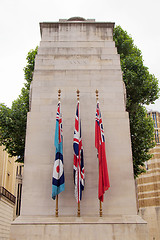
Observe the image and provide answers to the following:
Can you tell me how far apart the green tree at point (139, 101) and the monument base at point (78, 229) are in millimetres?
8639

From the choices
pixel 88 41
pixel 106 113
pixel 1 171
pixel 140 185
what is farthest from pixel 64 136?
pixel 140 185

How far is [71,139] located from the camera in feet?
32.7

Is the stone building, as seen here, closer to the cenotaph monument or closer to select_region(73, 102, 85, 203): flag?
the cenotaph monument

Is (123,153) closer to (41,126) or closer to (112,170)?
(112,170)

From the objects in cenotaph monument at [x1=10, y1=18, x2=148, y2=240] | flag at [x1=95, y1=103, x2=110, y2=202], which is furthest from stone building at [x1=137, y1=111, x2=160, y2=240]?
flag at [x1=95, y1=103, x2=110, y2=202]

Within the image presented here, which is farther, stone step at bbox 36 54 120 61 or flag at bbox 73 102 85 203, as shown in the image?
stone step at bbox 36 54 120 61

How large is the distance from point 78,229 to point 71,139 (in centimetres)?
338

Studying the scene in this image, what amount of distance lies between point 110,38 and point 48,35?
320cm

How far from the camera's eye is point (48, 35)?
502 inches

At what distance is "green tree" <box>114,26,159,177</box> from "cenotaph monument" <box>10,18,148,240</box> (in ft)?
16.9

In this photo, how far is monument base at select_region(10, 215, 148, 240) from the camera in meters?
7.99

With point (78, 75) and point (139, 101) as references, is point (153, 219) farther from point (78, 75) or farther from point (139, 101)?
point (78, 75)

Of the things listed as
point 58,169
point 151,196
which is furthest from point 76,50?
point 151,196

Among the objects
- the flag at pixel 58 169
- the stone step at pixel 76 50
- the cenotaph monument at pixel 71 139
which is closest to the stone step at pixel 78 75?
the cenotaph monument at pixel 71 139
